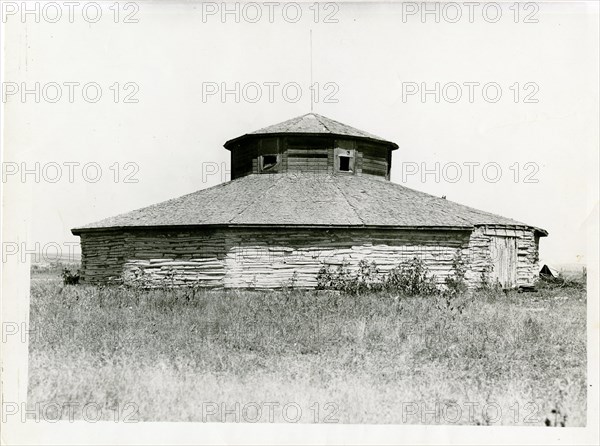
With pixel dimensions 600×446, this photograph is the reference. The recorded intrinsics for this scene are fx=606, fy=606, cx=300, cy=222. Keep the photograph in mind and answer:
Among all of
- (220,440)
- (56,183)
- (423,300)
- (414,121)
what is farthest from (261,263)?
(220,440)

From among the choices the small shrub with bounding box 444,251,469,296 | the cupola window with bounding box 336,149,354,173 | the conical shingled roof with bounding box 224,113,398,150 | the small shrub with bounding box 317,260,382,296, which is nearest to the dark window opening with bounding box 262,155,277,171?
the conical shingled roof with bounding box 224,113,398,150

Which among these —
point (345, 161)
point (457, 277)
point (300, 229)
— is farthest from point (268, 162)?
point (457, 277)

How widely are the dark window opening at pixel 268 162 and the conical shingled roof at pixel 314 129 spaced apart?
3.07 ft

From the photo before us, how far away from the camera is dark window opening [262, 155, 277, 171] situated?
23125 millimetres

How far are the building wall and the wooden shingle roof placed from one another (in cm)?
36

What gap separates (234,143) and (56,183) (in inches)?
505

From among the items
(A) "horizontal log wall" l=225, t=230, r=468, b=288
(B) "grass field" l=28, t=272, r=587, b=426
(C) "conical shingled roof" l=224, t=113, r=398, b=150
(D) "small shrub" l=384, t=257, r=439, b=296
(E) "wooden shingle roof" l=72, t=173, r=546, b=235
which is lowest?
(B) "grass field" l=28, t=272, r=587, b=426

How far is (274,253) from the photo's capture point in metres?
18.7

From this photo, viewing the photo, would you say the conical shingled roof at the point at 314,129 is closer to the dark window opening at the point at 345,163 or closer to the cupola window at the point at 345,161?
the cupola window at the point at 345,161

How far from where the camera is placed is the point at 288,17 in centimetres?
1116

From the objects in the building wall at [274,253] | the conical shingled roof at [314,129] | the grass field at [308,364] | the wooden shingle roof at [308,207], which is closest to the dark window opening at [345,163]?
the wooden shingle roof at [308,207]

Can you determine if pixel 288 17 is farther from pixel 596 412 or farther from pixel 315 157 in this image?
pixel 315 157

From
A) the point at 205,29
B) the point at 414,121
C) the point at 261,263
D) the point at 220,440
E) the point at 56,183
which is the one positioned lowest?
the point at 220,440

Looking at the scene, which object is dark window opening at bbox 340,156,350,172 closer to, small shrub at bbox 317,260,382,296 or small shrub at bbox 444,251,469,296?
small shrub at bbox 317,260,382,296
